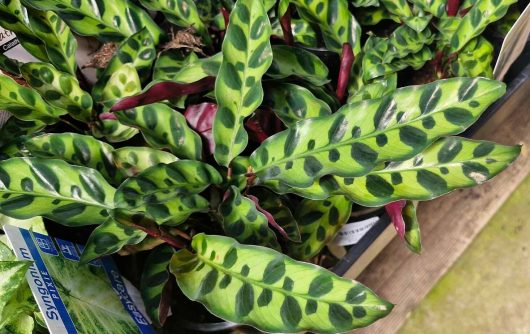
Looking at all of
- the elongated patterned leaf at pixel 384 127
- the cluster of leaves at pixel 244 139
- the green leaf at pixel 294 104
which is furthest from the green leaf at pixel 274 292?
the green leaf at pixel 294 104

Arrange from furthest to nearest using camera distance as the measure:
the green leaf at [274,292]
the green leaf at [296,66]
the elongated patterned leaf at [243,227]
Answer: the green leaf at [296,66] < the elongated patterned leaf at [243,227] < the green leaf at [274,292]

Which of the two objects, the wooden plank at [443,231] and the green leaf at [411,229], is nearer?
the green leaf at [411,229]

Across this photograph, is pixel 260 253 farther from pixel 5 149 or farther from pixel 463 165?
pixel 5 149

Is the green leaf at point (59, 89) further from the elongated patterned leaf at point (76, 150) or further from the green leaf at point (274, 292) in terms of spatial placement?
the green leaf at point (274, 292)

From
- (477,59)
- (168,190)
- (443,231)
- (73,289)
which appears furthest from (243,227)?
(443,231)

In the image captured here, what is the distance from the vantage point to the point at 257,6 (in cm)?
71

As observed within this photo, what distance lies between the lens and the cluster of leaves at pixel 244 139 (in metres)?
0.67

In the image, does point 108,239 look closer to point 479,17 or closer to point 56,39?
point 56,39

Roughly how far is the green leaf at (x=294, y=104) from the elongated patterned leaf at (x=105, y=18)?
0.75 ft

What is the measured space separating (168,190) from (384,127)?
26cm

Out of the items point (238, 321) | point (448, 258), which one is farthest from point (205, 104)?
point (448, 258)

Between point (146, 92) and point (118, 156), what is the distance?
5.5 inches

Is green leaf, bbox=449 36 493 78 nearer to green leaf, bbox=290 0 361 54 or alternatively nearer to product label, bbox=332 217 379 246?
green leaf, bbox=290 0 361 54

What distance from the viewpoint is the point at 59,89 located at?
2.87 ft
